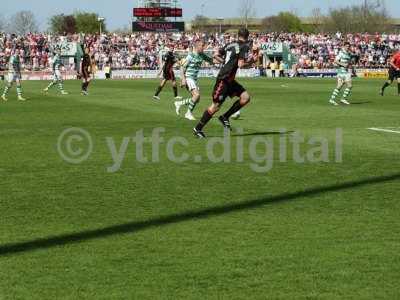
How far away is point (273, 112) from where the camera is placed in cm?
2469

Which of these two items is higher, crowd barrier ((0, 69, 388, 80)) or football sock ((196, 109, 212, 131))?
football sock ((196, 109, 212, 131))

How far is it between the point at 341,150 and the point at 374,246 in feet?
24.4

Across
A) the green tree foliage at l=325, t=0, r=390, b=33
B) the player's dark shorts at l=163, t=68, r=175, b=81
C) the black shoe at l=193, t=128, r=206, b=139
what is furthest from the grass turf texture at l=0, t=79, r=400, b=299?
the green tree foliage at l=325, t=0, r=390, b=33

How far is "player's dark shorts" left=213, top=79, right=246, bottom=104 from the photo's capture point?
16359mm

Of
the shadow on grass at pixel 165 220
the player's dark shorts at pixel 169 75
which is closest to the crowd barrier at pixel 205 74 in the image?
the player's dark shorts at pixel 169 75

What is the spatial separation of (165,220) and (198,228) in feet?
1.63

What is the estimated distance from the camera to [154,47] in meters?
81.3

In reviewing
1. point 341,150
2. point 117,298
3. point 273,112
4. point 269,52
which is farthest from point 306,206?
point 269,52

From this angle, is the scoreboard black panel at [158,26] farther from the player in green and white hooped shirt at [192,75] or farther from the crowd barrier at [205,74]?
the player in green and white hooped shirt at [192,75]

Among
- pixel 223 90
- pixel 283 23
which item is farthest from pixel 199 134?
pixel 283 23

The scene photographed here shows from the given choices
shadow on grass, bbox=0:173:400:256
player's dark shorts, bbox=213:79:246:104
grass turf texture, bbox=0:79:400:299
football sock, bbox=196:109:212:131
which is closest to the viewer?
grass turf texture, bbox=0:79:400:299

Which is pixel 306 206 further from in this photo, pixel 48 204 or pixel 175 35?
pixel 175 35

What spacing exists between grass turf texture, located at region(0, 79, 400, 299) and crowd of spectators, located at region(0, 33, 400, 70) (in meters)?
60.5

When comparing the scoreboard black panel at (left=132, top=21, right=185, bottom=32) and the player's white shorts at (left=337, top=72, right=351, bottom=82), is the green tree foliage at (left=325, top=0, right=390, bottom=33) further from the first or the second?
the player's white shorts at (left=337, top=72, right=351, bottom=82)
